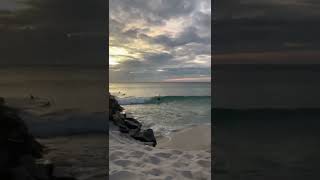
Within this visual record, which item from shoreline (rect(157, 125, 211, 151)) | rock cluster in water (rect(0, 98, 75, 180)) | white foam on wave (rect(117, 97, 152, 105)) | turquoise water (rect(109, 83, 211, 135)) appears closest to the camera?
rock cluster in water (rect(0, 98, 75, 180))

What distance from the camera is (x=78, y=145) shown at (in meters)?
2.41

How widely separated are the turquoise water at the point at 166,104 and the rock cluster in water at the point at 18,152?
1.75 meters

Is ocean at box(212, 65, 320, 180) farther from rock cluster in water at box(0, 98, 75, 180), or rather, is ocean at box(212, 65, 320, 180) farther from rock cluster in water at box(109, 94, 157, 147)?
rock cluster in water at box(109, 94, 157, 147)

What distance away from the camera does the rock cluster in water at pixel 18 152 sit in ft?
7.45

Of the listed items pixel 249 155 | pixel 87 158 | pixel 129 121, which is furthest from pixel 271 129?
pixel 129 121

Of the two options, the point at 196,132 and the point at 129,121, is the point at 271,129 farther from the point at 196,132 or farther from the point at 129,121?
the point at 129,121

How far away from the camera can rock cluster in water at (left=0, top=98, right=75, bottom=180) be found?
2270mm

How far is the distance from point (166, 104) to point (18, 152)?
18.5 ft

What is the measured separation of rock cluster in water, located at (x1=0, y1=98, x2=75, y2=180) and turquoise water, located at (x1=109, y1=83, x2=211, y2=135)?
1.75 metres

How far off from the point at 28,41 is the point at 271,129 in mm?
1622

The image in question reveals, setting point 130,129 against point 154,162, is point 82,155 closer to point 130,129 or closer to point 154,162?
point 154,162

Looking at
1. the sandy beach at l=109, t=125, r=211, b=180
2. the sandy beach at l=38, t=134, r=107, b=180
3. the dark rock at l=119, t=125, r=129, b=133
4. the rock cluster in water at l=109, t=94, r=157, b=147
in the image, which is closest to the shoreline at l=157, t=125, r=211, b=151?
the sandy beach at l=109, t=125, r=211, b=180

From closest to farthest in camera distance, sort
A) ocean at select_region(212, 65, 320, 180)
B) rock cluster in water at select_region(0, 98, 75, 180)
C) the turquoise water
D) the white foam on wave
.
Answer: rock cluster in water at select_region(0, 98, 75, 180) < ocean at select_region(212, 65, 320, 180) < the turquoise water < the white foam on wave

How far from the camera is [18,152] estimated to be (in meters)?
2.30
